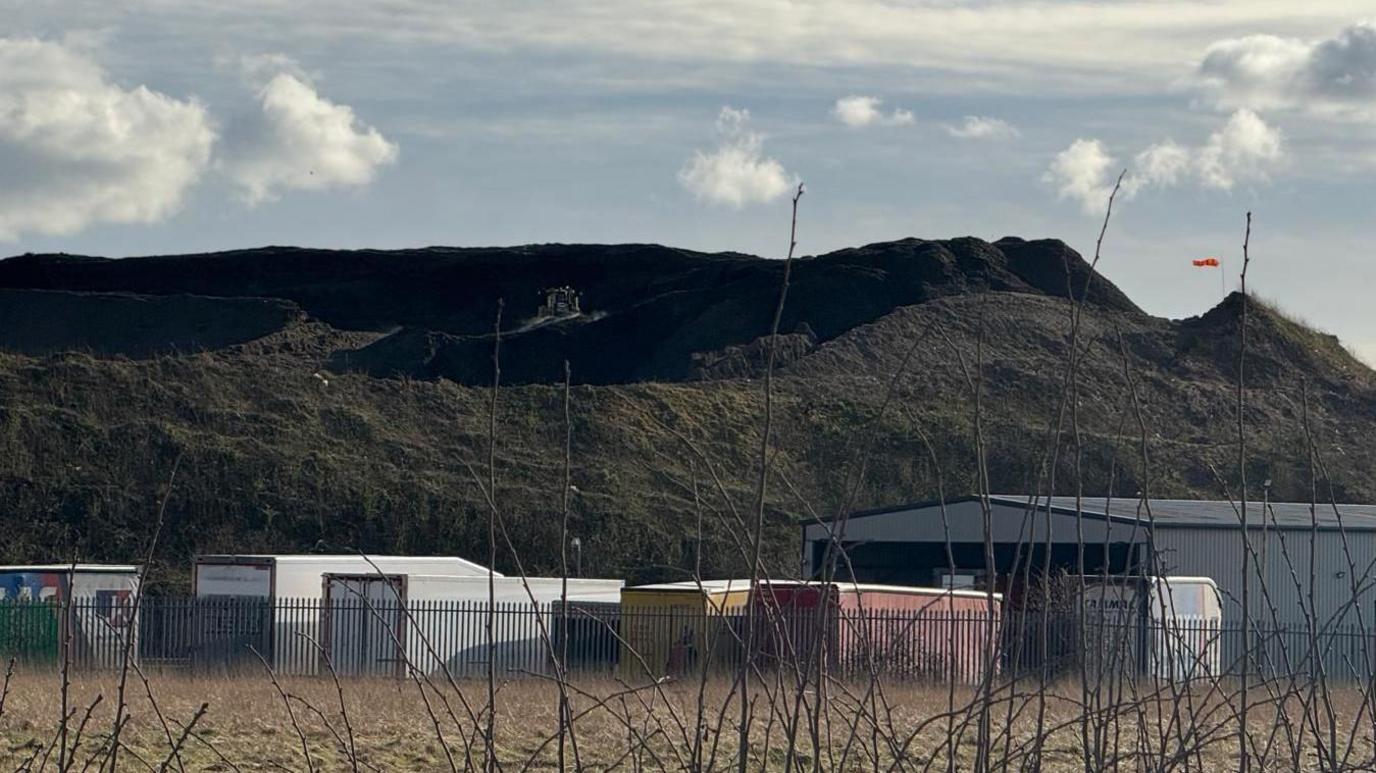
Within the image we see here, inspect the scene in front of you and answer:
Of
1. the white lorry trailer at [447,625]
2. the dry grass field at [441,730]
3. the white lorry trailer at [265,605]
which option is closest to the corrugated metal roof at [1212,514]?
the white lorry trailer at [447,625]

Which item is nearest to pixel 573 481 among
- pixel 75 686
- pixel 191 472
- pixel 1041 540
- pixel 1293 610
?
pixel 191 472

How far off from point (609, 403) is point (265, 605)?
29.4m

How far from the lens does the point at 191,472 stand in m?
46.2

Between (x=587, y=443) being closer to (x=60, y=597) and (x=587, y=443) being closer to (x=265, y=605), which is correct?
(x=60, y=597)

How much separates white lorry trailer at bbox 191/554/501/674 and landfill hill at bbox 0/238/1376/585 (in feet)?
13.7

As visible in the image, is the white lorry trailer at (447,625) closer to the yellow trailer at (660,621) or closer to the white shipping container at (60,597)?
the yellow trailer at (660,621)

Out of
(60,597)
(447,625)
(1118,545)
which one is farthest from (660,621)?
(1118,545)

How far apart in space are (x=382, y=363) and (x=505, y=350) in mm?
5351

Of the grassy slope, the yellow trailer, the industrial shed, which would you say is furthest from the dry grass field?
the grassy slope

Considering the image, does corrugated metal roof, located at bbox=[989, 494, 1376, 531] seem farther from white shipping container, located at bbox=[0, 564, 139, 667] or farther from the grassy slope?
white shipping container, located at bbox=[0, 564, 139, 667]

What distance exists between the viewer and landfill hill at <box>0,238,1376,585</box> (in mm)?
45688

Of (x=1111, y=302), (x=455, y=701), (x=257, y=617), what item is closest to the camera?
(x=455, y=701)

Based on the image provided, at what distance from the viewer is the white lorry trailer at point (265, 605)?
2694cm

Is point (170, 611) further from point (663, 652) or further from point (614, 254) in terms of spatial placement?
point (614, 254)
